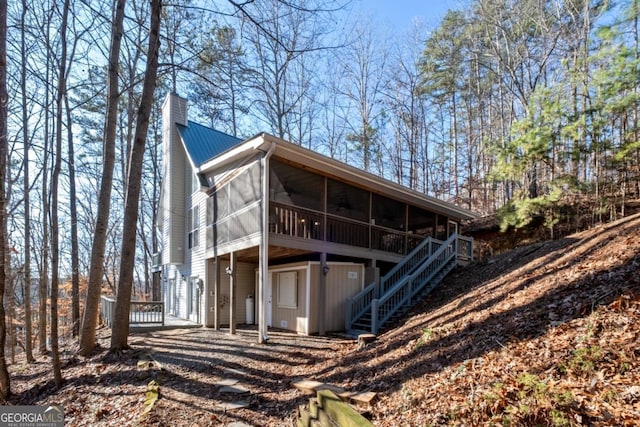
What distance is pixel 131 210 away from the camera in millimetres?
8492

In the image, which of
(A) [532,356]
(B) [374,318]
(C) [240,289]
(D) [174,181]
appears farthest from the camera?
(D) [174,181]

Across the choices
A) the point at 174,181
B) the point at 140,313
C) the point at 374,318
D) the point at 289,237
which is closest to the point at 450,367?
the point at 374,318

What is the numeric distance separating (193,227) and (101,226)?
6029 mm

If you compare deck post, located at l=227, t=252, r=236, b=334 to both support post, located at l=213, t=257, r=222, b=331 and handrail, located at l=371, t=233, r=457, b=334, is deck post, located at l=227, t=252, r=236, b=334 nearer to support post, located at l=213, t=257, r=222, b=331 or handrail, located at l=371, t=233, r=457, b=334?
support post, located at l=213, t=257, r=222, b=331

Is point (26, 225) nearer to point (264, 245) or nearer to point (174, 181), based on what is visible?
point (174, 181)

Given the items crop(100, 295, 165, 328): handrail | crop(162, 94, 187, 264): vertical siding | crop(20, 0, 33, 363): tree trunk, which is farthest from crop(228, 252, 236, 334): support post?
crop(20, 0, 33, 363): tree trunk

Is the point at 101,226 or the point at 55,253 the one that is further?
the point at 101,226

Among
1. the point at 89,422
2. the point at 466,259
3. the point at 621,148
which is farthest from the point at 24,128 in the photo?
the point at 621,148

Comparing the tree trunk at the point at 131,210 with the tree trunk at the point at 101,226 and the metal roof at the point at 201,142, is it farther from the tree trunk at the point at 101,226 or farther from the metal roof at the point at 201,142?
the metal roof at the point at 201,142

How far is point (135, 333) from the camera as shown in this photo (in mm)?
11305

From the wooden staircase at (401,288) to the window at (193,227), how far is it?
7.19 meters

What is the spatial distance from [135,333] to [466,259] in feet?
38.7

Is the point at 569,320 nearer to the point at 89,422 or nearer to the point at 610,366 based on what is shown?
the point at 610,366

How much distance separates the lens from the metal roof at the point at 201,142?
13.7 meters
